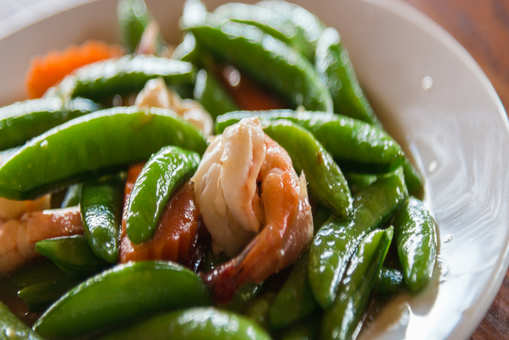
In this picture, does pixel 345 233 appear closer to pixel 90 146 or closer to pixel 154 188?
pixel 154 188

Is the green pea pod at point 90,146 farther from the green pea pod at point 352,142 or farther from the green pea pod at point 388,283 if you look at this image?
the green pea pod at point 388,283

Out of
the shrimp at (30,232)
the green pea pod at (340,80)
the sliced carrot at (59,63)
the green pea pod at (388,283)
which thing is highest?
the green pea pod at (340,80)

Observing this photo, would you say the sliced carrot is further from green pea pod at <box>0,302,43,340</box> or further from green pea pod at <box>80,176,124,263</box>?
green pea pod at <box>0,302,43,340</box>


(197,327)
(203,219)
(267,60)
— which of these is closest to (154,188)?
(203,219)

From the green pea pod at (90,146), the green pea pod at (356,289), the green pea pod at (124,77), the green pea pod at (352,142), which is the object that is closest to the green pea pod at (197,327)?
the green pea pod at (356,289)

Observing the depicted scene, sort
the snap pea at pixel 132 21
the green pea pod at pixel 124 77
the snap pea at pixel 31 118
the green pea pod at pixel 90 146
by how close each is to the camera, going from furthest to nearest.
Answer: the snap pea at pixel 132 21, the green pea pod at pixel 124 77, the snap pea at pixel 31 118, the green pea pod at pixel 90 146

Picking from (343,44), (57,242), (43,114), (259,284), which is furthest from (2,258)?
(343,44)

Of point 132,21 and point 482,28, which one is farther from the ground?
point 482,28

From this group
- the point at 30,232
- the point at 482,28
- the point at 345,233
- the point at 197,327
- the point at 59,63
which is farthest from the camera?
the point at 482,28
